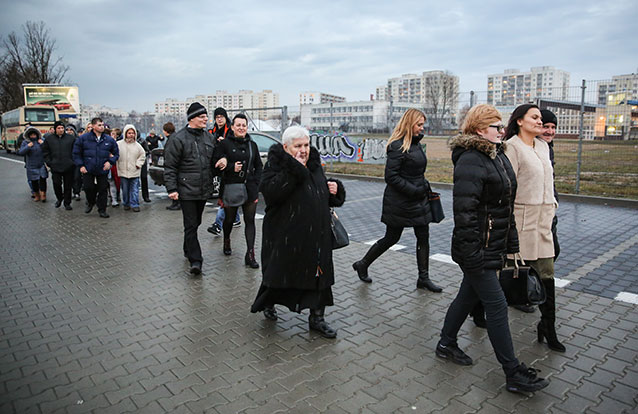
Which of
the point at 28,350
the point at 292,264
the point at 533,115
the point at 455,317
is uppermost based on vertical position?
the point at 533,115

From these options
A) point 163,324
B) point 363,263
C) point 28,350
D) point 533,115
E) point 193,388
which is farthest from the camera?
point 363,263

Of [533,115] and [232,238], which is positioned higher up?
[533,115]

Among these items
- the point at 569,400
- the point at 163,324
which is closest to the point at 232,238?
the point at 163,324

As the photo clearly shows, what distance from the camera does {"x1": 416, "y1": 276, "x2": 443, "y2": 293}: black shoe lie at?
540 cm

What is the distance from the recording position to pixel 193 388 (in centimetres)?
338

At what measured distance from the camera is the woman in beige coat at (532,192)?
12.1 ft

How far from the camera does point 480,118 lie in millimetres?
3398

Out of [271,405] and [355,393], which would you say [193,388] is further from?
[355,393]

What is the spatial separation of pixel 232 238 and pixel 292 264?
14.4ft

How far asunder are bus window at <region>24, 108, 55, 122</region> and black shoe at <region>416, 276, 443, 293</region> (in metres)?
38.0

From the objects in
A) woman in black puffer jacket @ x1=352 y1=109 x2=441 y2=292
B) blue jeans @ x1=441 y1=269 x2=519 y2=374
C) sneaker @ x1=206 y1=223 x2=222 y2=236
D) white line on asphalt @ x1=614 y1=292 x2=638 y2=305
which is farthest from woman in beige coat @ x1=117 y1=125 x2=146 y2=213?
white line on asphalt @ x1=614 y1=292 x2=638 y2=305

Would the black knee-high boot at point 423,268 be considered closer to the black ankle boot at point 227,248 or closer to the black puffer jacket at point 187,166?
the black puffer jacket at point 187,166

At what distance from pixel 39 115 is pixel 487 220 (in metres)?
40.0

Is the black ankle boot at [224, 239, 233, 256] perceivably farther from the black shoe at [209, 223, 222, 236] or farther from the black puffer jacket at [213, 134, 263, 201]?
the black shoe at [209, 223, 222, 236]
